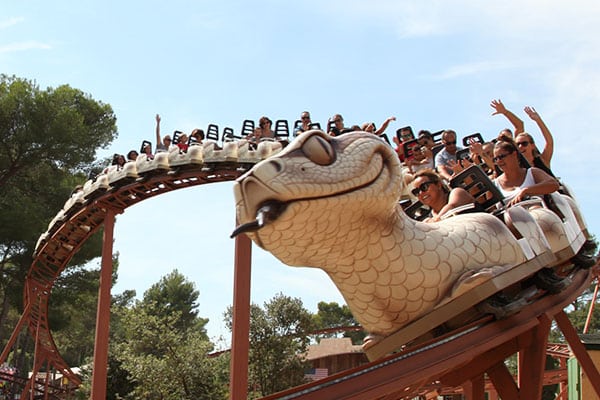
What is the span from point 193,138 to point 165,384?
177 inches

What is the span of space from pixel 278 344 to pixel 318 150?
1024cm

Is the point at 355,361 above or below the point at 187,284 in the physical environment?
below

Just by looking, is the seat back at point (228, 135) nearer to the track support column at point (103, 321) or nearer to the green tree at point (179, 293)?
A: the track support column at point (103, 321)

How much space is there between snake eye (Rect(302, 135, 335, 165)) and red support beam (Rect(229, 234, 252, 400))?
6.25m

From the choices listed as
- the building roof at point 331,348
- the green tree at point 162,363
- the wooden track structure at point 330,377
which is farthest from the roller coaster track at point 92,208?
Answer: the building roof at point 331,348

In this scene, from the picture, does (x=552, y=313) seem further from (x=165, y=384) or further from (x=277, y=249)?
(x=165, y=384)

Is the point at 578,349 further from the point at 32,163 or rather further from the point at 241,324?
the point at 32,163

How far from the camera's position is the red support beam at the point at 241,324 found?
27.7 ft

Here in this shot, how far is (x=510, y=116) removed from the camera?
479 centimetres

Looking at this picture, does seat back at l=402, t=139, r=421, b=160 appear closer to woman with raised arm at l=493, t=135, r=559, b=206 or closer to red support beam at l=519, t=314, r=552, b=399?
woman with raised arm at l=493, t=135, r=559, b=206

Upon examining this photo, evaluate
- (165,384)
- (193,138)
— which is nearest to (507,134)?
(193,138)

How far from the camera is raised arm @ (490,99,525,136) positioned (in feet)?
15.5

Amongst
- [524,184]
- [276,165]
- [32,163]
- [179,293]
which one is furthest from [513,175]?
[179,293]

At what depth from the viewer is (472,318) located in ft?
8.93
